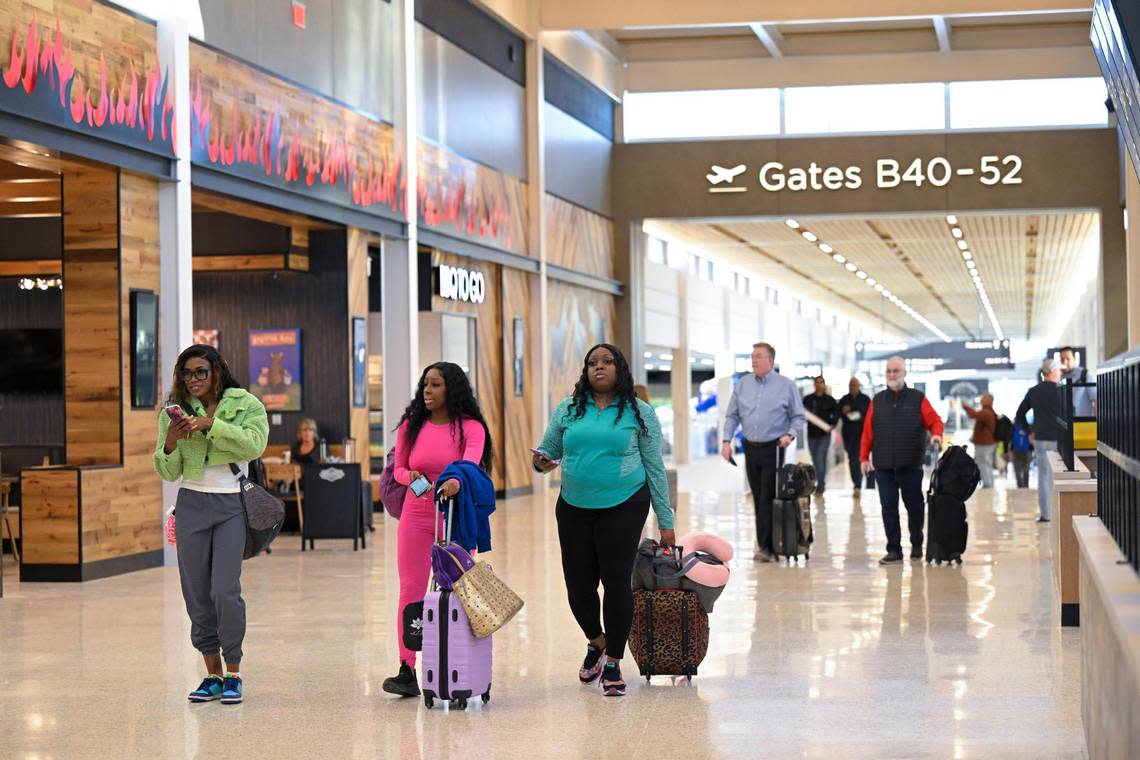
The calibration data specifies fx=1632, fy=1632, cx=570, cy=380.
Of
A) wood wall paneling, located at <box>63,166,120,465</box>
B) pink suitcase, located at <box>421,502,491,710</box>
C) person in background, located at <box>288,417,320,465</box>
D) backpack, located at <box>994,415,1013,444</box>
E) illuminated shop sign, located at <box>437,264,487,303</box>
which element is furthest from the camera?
backpack, located at <box>994,415,1013,444</box>

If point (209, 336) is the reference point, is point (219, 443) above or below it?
below

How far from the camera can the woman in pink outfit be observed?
638 centimetres

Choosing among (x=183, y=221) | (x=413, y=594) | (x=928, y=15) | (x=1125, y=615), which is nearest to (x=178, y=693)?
(x=413, y=594)

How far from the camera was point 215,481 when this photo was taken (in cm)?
629

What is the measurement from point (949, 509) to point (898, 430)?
67 centimetres

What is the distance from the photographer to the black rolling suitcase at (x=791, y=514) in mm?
11570

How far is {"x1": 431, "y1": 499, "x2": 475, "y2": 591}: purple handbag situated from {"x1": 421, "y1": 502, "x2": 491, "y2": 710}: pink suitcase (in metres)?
0.05

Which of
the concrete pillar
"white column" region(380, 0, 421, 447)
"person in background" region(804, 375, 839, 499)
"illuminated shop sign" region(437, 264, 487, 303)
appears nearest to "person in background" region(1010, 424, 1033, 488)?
"person in background" region(804, 375, 839, 499)

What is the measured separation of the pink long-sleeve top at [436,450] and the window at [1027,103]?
796 inches

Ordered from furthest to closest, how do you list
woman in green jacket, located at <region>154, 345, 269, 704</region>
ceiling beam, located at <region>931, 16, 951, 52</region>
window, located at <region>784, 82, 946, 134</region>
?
window, located at <region>784, 82, 946, 134</region>
ceiling beam, located at <region>931, 16, 951, 52</region>
woman in green jacket, located at <region>154, 345, 269, 704</region>

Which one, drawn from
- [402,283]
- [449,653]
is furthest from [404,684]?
[402,283]

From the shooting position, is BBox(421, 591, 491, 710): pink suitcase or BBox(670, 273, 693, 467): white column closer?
BBox(421, 591, 491, 710): pink suitcase

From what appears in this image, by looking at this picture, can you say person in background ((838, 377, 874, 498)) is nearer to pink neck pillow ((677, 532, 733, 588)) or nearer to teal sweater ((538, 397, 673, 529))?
pink neck pillow ((677, 532, 733, 588))

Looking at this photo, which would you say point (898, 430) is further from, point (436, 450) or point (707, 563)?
point (436, 450)
